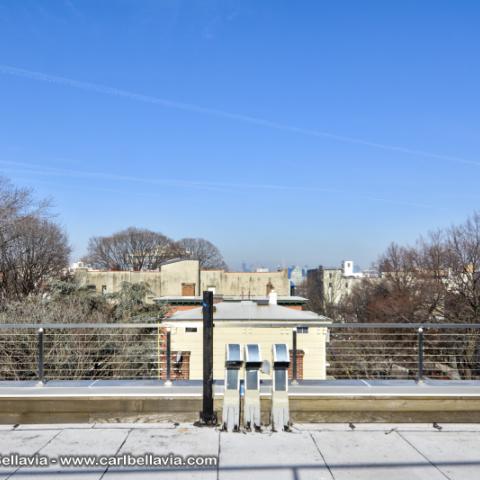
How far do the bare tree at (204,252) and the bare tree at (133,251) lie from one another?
475cm

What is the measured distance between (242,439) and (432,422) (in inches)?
92.5

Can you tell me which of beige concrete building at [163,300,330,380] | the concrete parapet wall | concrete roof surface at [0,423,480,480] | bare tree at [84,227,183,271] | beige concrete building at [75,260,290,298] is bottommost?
beige concrete building at [163,300,330,380]

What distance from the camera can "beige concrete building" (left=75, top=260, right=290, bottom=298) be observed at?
56.3 m

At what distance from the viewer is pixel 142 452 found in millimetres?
5027

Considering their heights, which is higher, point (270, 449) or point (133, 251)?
point (133, 251)

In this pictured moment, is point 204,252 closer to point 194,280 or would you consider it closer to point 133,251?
point 133,251

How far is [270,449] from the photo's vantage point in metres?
5.09

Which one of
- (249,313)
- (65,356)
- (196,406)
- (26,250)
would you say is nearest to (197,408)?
(196,406)

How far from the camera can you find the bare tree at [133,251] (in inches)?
2822

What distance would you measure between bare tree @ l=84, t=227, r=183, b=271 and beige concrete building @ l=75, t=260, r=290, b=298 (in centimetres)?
1268

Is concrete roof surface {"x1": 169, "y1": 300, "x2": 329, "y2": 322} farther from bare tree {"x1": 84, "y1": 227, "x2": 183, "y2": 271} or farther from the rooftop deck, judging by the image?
bare tree {"x1": 84, "y1": 227, "x2": 183, "y2": 271}

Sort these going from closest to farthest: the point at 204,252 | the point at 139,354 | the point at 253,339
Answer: the point at 139,354 → the point at 253,339 → the point at 204,252

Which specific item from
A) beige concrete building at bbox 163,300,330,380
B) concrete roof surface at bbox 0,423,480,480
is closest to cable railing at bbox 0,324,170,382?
concrete roof surface at bbox 0,423,480,480

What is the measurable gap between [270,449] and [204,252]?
7378 cm
